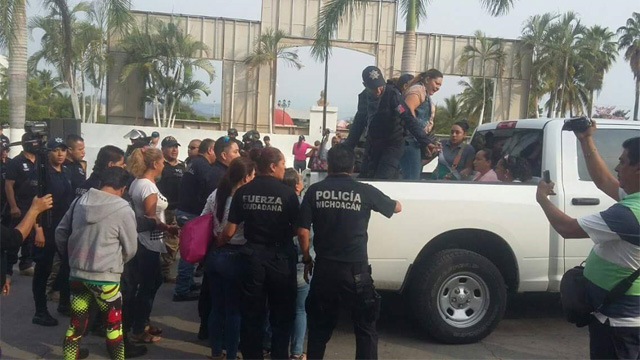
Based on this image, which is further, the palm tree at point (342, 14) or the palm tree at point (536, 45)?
the palm tree at point (536, 45)

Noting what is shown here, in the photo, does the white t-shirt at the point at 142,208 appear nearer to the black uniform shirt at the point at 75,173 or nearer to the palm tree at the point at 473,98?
the black uniform shirt at the point at 75,173

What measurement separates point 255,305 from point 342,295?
0.68 metres

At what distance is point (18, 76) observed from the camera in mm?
14969

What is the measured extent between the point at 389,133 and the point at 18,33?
1174cm

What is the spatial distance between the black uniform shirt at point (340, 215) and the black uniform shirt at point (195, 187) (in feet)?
8.26

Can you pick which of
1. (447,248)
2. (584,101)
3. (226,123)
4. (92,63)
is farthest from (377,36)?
(447,248)

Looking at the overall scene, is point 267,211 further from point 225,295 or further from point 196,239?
point 225,295

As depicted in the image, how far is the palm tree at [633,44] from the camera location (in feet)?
136

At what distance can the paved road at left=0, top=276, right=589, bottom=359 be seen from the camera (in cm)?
521

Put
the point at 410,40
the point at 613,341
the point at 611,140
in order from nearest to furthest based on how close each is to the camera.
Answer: the point at 613,341, the point at 611,140, the point at 410,40

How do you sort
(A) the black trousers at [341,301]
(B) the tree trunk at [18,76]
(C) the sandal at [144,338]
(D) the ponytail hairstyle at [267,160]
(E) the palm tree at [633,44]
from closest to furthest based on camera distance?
(A) the black trousers at [341,301]
(D) the ponytail hairstyle at [267,160]
(C) the sandal at [144,338]
(B) the tree trunk at [18,76]
(E) the palm tree at [633,44]

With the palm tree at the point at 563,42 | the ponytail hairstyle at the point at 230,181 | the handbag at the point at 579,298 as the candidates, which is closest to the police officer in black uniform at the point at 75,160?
the ponytail hairstyle at the point at 230,181

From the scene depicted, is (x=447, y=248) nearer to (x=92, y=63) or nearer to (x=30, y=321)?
(x=30, y=321)

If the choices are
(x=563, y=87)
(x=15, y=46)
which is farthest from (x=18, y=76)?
(x=563, y=87)
